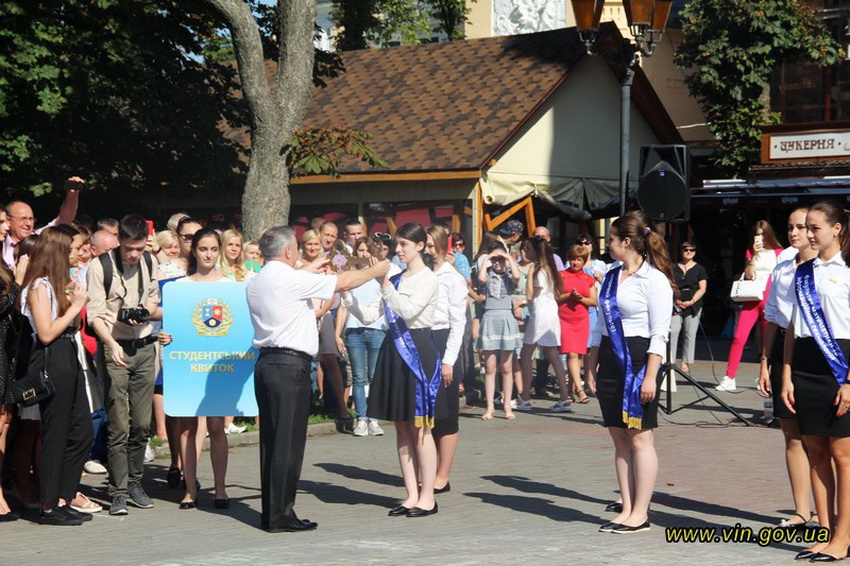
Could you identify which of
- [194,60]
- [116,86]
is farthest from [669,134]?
[116,86]

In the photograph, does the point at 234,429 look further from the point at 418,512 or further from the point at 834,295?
the point at 834,295

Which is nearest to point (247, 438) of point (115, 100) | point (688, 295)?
point (688, 295)

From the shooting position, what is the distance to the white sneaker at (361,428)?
1393 centimetres

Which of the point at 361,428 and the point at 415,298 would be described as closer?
the point at 415,298

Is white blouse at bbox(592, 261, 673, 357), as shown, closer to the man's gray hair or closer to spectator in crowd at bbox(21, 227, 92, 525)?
the man's gray hair

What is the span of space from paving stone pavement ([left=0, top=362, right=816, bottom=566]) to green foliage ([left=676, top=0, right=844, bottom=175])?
20436 mm

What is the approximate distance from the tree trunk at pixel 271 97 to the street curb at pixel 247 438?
3.04 metres

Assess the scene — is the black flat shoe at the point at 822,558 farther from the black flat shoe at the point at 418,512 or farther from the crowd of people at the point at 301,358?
the black flat shoe at the point at 418,512

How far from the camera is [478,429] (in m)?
14.5

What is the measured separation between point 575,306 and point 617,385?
783 cm

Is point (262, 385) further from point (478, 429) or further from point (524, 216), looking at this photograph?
point (524, 216)

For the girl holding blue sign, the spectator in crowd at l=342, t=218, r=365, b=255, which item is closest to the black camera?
the girl holding blue sign

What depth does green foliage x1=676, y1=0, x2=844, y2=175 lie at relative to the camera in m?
32.5

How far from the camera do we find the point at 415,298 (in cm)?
958
